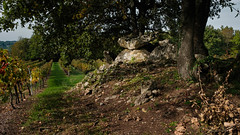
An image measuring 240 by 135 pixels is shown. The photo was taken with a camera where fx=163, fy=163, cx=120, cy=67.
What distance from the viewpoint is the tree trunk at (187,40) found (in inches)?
226

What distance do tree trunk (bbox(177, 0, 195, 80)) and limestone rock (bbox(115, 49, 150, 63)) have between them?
419 cm

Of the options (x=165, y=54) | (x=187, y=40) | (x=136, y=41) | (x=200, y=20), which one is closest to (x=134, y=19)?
(x=136, y=41)

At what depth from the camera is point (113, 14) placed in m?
11.4

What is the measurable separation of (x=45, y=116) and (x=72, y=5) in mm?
6399

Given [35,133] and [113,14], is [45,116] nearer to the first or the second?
[35,133]

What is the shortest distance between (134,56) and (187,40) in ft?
16.3

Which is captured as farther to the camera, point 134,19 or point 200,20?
point 134,19

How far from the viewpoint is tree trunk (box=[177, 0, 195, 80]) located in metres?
5.73

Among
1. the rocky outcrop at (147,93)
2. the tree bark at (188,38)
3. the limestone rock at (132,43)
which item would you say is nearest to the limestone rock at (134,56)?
the limestone rock at (132,43)

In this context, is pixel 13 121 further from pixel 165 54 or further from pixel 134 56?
pixel 165 54

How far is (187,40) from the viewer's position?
231 inches

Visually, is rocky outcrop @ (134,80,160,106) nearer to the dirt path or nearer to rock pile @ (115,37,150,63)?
the dirt path

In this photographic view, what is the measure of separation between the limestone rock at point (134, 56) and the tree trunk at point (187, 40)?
165 inches

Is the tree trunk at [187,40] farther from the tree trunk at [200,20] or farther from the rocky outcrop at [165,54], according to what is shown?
the rocky outcrop at [165,54]
